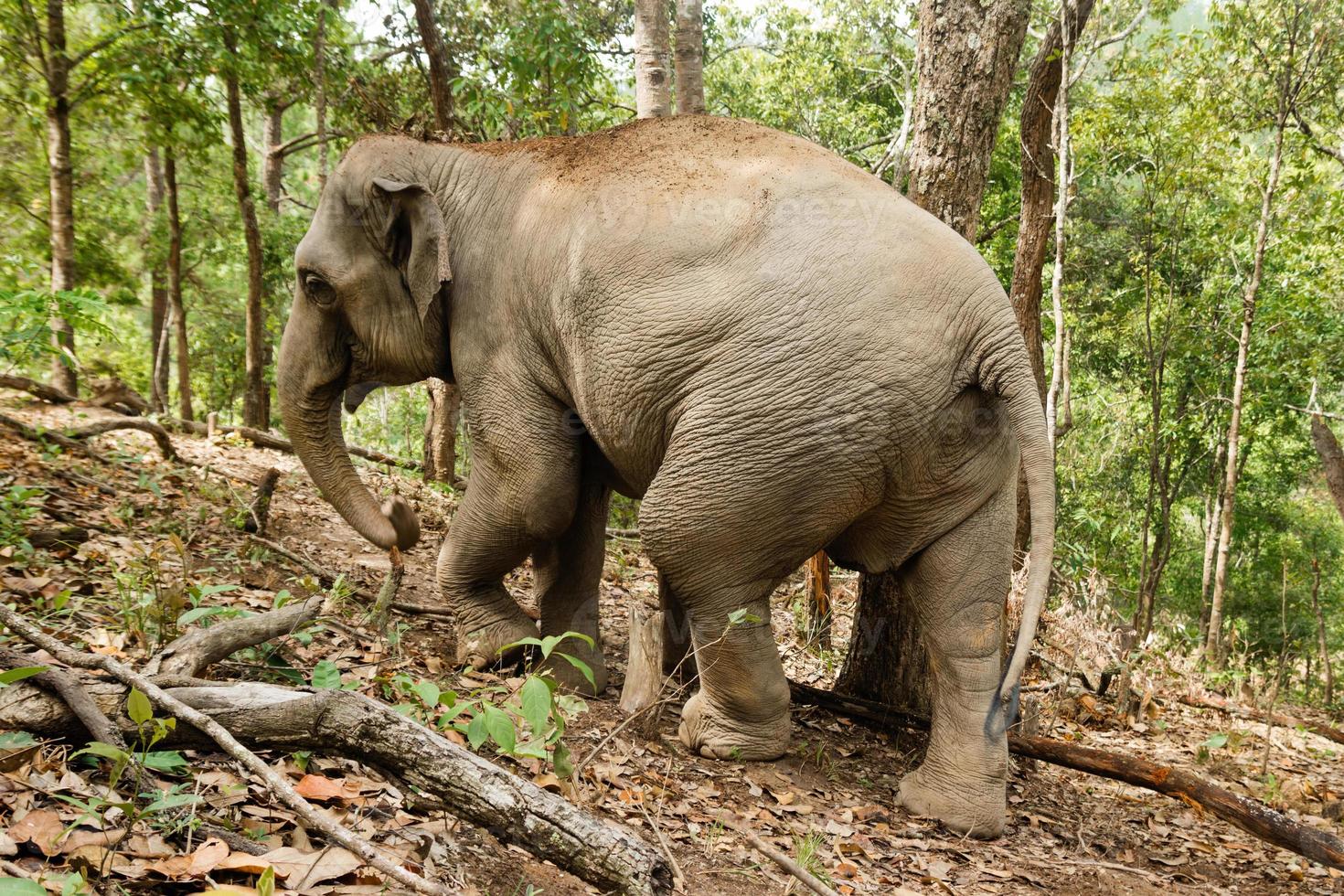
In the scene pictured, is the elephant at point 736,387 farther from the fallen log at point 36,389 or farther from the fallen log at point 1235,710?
the fallen log at point 1235,710

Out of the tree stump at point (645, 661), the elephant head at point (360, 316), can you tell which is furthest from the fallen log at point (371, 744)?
the elephant head at point (360, 316)

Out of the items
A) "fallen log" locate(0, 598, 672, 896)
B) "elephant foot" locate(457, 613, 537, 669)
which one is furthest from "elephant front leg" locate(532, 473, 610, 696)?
"fallen log" locate(0, 598, 672, 896)

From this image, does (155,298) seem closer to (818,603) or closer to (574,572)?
(818,603)

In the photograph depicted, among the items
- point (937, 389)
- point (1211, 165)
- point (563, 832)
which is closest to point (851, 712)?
point (937, 389)

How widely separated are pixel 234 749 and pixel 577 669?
2.86 metres

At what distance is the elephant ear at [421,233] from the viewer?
15.4ft

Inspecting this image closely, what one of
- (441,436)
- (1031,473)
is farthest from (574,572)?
(441,436)

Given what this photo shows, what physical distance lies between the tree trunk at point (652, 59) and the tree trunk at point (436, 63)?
1.97 meters

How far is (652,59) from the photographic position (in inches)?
293

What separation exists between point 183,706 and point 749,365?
2.27 m

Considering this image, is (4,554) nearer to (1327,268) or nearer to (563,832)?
(563,832)

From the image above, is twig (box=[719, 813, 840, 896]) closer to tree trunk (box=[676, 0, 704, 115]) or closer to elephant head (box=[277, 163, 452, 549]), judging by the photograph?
elephant head (box=[277, 163, 452, 549])

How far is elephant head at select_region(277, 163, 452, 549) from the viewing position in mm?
4746

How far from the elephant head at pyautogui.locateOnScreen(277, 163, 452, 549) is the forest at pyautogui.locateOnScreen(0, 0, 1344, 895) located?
0.81 feet
